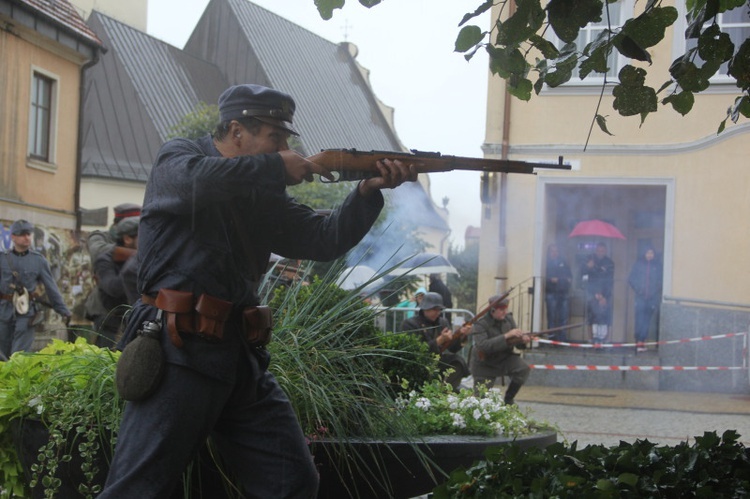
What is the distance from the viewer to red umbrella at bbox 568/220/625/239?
1599cm

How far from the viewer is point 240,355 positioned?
138 inches

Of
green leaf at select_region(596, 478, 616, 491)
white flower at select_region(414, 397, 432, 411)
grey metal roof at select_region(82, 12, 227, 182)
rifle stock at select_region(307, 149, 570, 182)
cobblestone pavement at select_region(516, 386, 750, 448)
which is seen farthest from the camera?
grey metal roof at select_region(82, 12, 227, 182)

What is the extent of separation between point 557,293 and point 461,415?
455 inches

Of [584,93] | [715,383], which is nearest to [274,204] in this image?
[715,383]

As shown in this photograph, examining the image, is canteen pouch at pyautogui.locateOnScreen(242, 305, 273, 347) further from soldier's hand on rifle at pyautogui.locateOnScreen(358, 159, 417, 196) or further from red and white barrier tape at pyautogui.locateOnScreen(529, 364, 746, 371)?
red and white barrier tape at pyautogui.locateOnScreen(529, 364, 746, 371)

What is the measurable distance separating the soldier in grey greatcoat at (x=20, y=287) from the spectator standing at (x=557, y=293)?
8.01 m

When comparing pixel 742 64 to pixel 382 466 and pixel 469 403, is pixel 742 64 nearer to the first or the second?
pixel 382 466

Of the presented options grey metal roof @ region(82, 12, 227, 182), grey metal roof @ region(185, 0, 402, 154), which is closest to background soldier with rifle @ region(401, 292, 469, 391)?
grey metal roof @ region(82, 12, 227, 182)

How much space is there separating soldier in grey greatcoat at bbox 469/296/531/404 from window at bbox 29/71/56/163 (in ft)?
39.3

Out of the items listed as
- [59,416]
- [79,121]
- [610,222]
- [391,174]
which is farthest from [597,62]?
[79,121]

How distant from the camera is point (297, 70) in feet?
135

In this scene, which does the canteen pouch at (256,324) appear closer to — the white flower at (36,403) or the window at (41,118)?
the white flower at (36,403)

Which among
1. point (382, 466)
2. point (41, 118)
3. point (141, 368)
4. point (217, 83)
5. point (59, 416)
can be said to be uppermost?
point (217, 83)

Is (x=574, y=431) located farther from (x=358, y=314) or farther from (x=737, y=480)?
(x=737, y=480)
